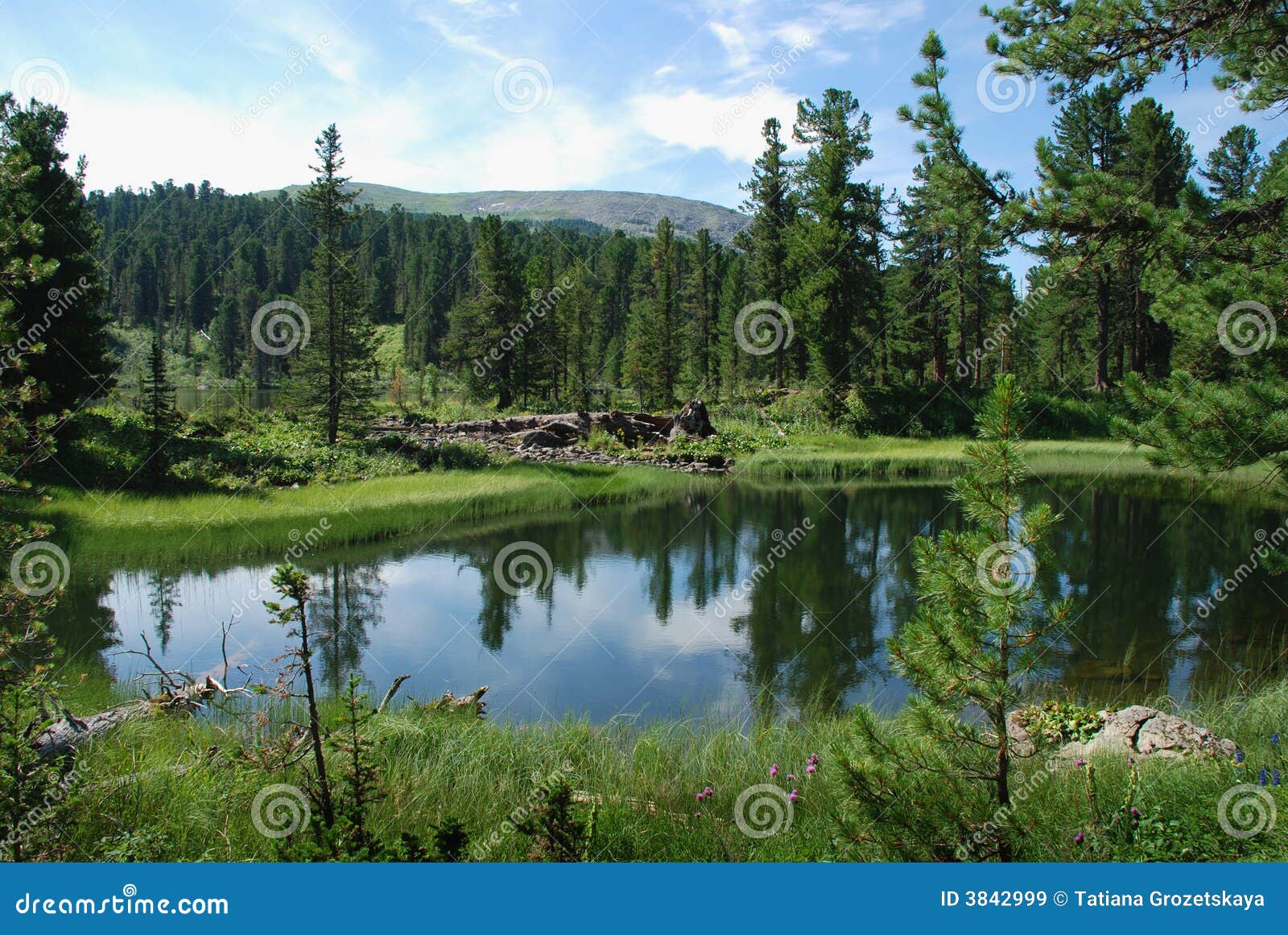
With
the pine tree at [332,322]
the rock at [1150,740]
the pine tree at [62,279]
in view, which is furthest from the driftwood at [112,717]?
the pine tree at [332,322]

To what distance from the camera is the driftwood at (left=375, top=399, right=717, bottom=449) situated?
3422 cm

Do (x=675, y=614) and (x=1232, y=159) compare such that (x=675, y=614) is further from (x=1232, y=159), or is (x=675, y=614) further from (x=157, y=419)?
(x=1232, y=159)

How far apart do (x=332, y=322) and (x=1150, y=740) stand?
98.1ft

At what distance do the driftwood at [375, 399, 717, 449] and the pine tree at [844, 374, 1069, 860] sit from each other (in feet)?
99.5

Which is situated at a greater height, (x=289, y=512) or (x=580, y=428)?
(x=580, y=428)

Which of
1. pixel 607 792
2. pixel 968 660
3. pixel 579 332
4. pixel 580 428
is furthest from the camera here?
pixel 579 332

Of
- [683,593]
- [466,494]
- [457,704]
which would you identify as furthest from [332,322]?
[457,704]

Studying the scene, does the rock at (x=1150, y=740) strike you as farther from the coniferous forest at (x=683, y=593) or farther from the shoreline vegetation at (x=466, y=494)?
the shoreline vegetation at (x=466, y=494)

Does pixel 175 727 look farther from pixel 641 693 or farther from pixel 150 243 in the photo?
pixel 150 243

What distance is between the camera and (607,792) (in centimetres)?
519

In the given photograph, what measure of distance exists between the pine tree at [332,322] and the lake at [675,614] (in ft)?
45.6

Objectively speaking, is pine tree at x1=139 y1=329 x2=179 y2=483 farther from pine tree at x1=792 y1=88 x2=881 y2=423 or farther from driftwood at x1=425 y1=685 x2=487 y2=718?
pine tree at x1=792 y1=88 x2=881 y2=423

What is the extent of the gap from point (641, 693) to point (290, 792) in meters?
5.32

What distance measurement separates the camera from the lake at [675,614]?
922 cm
